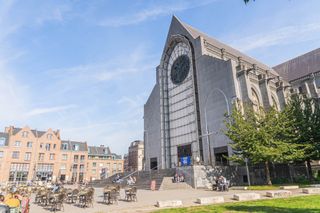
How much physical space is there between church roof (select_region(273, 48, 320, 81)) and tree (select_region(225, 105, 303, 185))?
34.4 m

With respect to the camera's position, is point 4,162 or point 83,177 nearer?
point 4,162

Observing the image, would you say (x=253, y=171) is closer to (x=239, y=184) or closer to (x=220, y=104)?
(x=239, y=184)

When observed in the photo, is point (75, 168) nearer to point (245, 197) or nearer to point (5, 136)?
point (5, 136)

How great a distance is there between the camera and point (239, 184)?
90.8 ft

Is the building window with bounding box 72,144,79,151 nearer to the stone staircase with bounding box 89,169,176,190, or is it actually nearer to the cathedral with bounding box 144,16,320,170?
the cathedral with bounding box 144,16,320,170

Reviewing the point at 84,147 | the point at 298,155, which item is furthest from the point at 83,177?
the point at 298,155

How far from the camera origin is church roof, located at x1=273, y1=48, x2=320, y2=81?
53.9 meters

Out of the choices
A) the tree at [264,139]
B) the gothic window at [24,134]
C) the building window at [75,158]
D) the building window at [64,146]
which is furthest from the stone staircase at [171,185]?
the building window at [64,146]

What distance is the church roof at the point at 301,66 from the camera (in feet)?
177

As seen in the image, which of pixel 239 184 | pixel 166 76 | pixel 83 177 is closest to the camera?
pixel 239 184

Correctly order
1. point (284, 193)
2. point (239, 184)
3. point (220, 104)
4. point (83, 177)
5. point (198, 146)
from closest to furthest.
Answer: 1. point (284, 193)
2. point (239, 184)
3. point (220, 104)
4. point (198, 146)
5. point (83, 177)

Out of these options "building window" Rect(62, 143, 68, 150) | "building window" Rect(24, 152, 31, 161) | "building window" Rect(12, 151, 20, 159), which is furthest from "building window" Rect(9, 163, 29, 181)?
"building window" Rect(62, 143, 68, 150)

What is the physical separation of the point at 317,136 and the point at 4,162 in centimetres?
6620

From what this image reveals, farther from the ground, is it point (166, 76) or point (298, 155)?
point (166, 76)
